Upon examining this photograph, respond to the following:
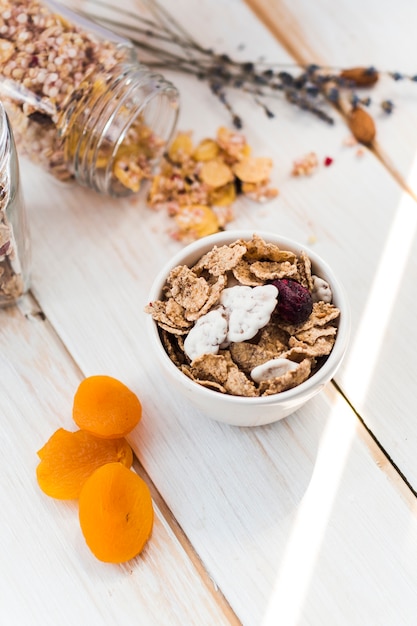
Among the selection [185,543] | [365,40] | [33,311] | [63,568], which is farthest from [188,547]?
[365,40]

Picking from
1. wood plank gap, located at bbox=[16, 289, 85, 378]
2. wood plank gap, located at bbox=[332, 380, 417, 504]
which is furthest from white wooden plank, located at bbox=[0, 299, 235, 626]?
wood plank gap, located at bbox=[332, 380, 417, 504]

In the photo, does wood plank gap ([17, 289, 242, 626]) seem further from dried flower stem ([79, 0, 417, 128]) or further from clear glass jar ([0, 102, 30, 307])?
dried flower stem ([79, 0, 417, 128])

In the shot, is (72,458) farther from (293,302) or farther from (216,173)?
(216,173)

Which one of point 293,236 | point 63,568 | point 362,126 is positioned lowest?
point 63,568

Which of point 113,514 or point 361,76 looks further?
point 361,76

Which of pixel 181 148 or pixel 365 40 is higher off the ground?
pixel 365 40

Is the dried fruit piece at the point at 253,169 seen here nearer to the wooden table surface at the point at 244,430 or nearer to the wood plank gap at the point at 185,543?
the wooden table surface at the point at 244,430

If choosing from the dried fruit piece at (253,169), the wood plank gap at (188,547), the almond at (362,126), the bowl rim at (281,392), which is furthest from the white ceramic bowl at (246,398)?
the almond at (362,126)

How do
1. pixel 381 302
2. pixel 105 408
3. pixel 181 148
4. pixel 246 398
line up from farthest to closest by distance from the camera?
pixel 181 148, pixel 381 302, pixel 105 408, pixel 246 398
